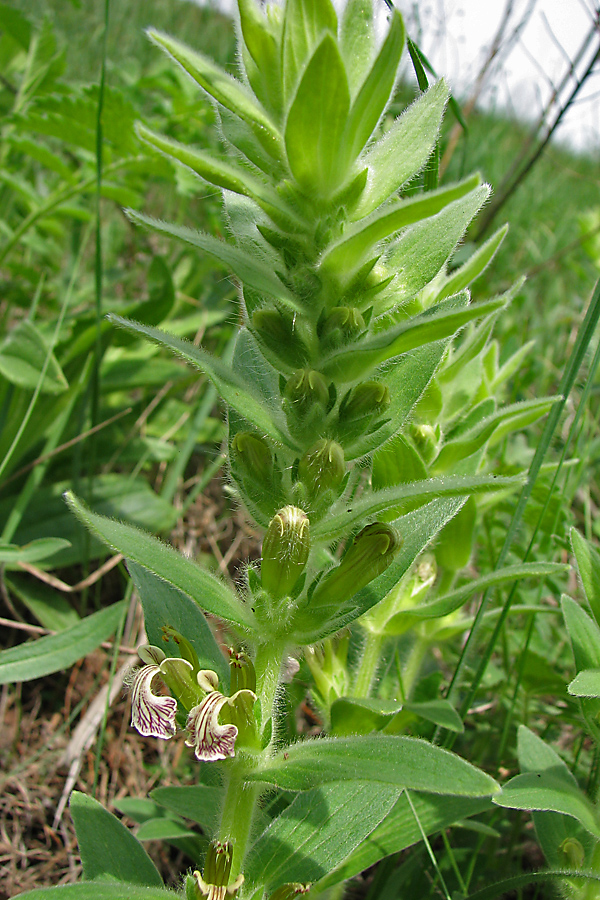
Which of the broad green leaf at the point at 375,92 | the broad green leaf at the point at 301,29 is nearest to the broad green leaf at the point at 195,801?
the broad green leaf at the point at 375,92

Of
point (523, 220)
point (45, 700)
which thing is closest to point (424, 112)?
point (45, 700)

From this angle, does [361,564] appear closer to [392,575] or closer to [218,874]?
[392,575]

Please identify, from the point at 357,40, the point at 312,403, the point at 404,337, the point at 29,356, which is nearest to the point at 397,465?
the point at 312,403

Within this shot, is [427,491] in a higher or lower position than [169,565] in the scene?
higher

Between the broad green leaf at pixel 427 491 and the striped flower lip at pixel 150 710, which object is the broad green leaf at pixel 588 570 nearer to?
the broad green leaf at pixel 427 491

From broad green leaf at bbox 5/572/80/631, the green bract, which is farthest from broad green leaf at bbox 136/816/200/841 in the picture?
broad green leaf at bbox 5/572/80/631

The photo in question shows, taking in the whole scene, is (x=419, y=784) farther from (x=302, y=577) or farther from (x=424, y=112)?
(x=424, y=112)
